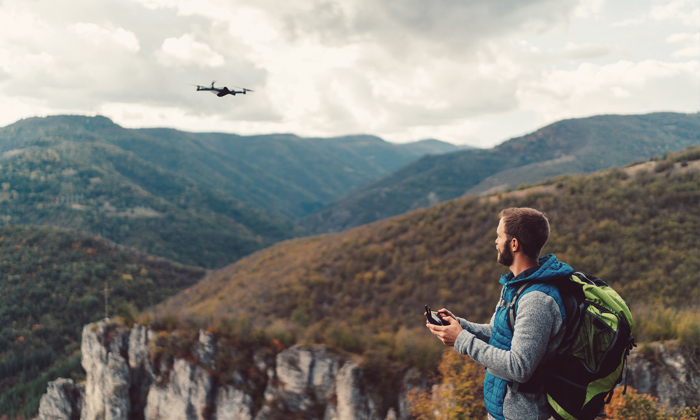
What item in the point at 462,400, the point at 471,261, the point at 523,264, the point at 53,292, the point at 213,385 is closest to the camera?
Result: the point at 523,264

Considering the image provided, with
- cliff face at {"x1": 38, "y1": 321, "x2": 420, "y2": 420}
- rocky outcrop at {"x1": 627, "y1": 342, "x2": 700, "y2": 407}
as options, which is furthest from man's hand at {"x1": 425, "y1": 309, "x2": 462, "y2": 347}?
cliff face at {"x1": 38, "y1": 321, "x2": 420, "y2": 420}

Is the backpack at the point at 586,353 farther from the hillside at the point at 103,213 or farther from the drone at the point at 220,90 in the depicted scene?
the hillside at the point at 103,213

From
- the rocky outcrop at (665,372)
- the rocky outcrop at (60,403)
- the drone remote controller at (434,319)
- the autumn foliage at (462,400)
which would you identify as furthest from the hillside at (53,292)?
the drone remote controller at (434,319)

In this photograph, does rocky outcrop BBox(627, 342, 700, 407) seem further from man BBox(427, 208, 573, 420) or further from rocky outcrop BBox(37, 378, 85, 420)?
rocky outcrop BBox(37, 378, 85, 420)

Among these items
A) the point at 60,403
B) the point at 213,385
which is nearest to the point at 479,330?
the point at 213,385

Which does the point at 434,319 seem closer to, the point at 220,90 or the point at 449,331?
the point at 449,331

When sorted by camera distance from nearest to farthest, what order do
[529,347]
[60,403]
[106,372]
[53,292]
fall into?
[529,347]
[106,372]
[60,403]
[53,292]
